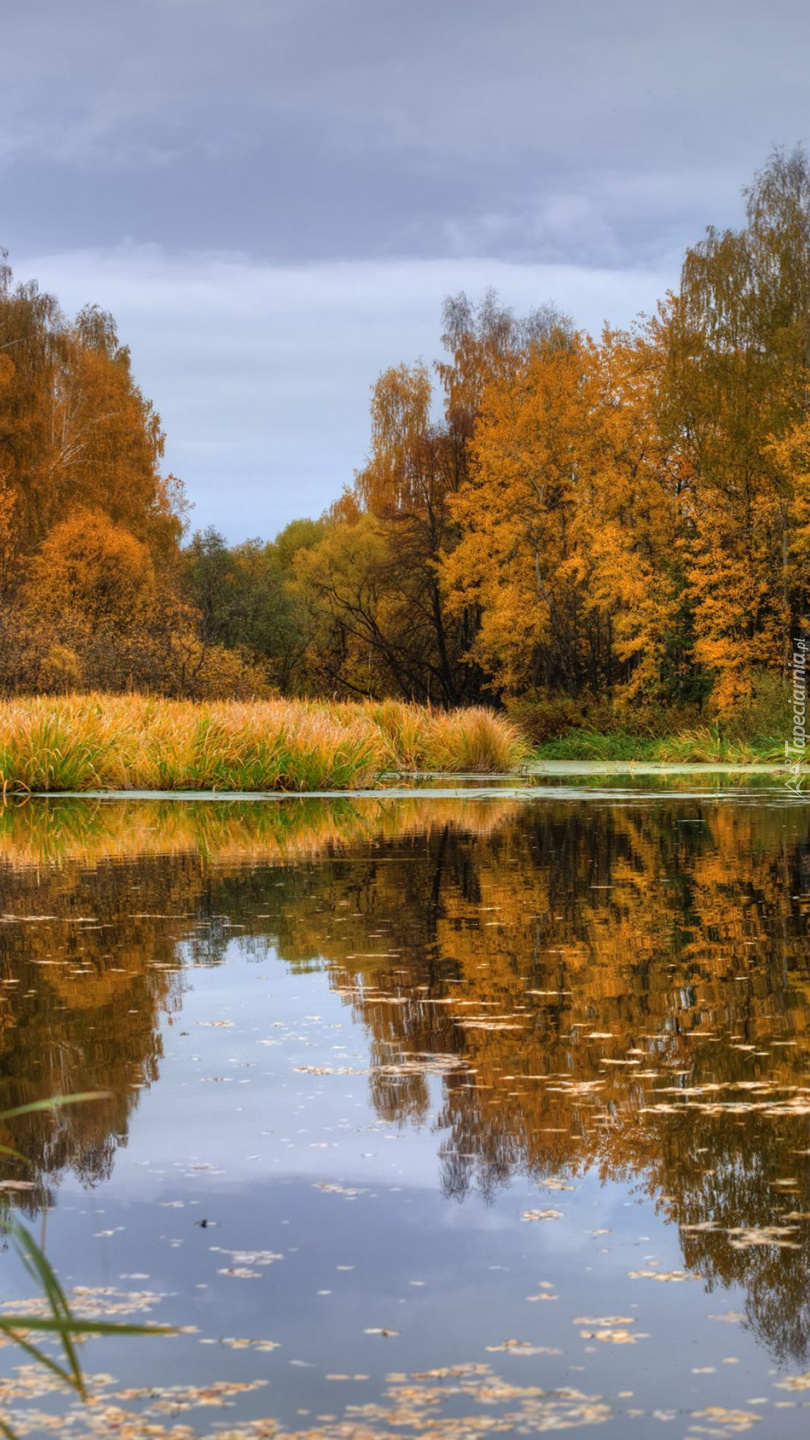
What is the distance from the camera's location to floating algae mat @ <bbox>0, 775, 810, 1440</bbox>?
261 cm

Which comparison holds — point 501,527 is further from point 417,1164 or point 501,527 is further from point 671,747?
point 417,1164

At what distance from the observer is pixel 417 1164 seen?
12.7ft

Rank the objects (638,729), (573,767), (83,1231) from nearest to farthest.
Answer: (83,1231) → (573,767) → (638,729)

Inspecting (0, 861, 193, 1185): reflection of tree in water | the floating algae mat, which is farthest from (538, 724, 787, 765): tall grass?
the floating algae mat

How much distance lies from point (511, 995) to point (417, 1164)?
2.39 meters

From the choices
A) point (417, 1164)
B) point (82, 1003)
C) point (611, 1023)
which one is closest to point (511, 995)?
point (611, 1023)

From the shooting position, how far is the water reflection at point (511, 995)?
12.6 ft

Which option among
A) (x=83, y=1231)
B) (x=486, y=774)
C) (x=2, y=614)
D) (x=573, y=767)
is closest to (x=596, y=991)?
(x=83, y=1231)

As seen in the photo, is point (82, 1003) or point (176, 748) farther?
point (176, 748)

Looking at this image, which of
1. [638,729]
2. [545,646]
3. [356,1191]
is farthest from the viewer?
[545,646]

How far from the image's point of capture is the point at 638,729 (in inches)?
1464

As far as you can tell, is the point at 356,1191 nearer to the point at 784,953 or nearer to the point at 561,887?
the point at 784,953

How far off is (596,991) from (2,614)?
28.8 meters

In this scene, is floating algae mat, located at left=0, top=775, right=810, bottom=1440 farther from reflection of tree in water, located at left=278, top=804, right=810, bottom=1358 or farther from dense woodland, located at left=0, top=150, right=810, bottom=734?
dense woodland, located at left=0, top=150, right=810, bottom=734
